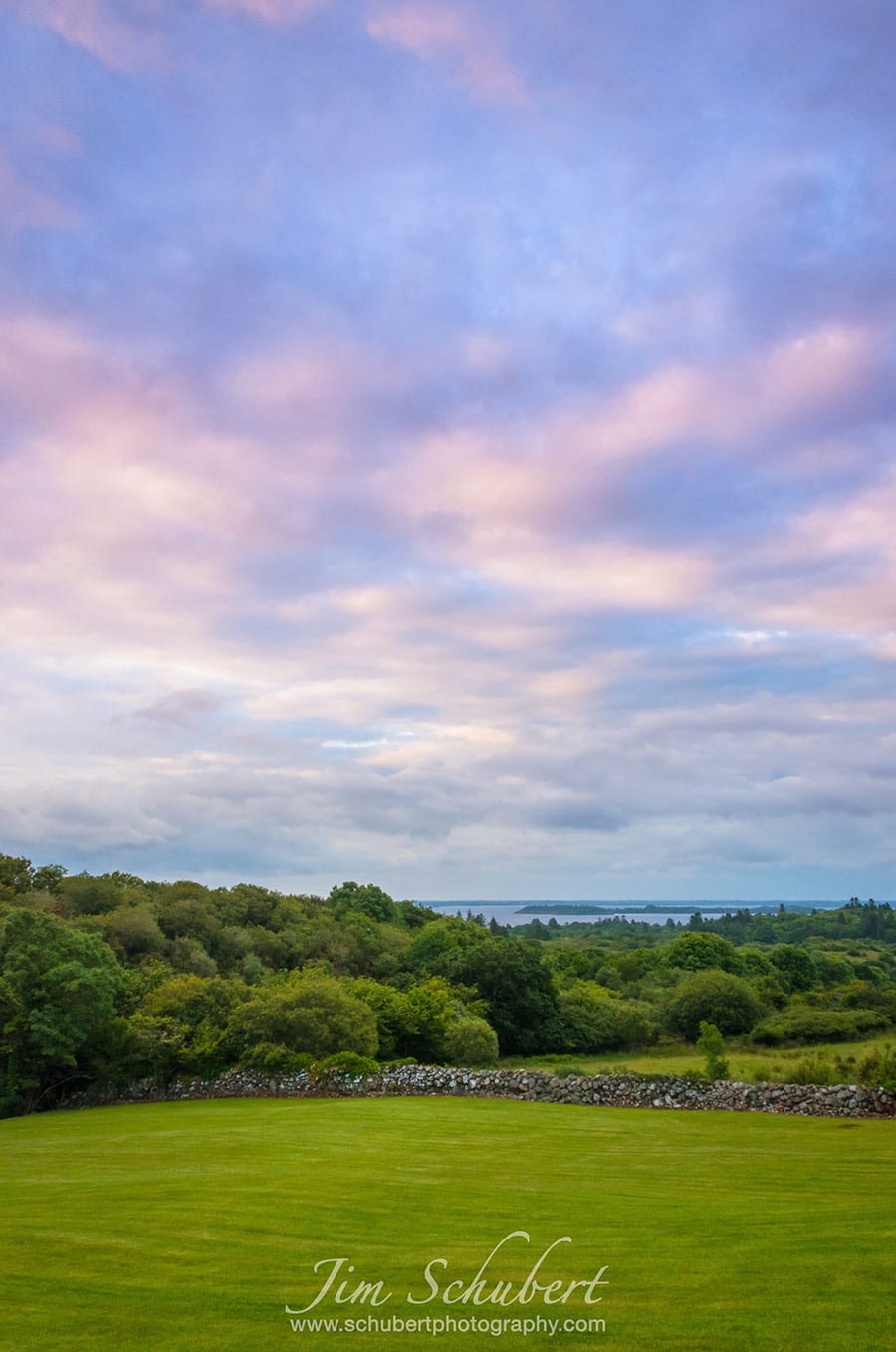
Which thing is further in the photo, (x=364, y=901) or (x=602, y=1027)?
(x=364, y=901)

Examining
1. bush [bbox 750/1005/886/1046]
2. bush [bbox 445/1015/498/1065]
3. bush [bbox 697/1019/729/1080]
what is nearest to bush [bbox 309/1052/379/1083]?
bush [bbox 445/1015/498/1065]

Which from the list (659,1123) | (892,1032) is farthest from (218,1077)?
(892,1032)

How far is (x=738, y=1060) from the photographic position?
111 feet

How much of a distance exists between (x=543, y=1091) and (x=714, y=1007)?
25.8 metres

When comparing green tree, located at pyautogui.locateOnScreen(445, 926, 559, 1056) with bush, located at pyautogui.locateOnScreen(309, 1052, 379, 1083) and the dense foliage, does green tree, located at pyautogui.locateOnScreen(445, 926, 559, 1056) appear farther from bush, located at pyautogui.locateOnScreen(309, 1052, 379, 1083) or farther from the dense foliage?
bush, located at pyautogui.locateOnScreen(309, 1052, 379, 1083)

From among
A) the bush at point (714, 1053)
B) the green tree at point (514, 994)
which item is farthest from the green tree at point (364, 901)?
the bush at point (714, 1053)

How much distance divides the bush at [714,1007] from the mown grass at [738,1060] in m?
2.63

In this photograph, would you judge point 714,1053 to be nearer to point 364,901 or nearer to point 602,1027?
point 602,1027

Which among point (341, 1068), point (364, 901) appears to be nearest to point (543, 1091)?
point (341, 1068)

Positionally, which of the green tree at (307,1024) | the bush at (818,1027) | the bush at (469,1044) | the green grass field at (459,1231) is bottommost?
the bush at (818,1027)

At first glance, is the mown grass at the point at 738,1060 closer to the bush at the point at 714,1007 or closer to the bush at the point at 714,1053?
the bush at the point at 714,1053

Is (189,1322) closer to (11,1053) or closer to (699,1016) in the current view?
(11,1053)

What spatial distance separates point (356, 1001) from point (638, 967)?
161 ft

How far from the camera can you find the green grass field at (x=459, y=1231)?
8180 mm
